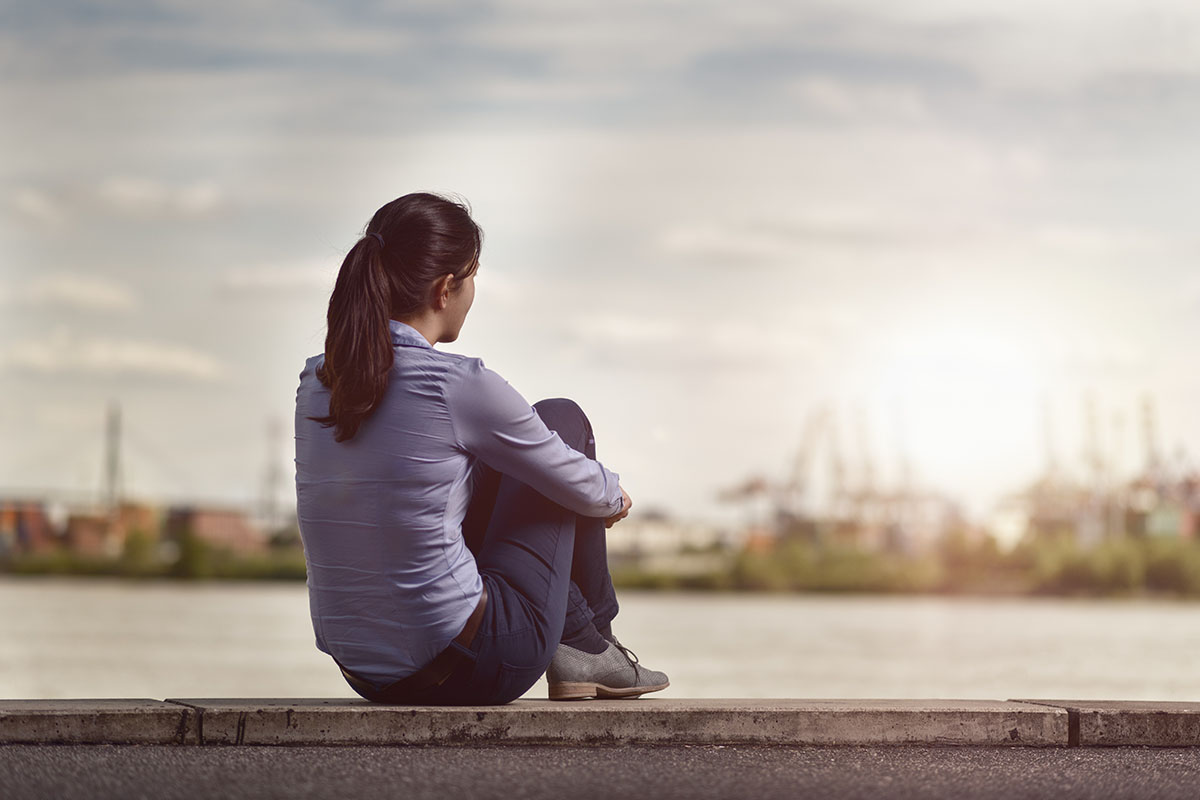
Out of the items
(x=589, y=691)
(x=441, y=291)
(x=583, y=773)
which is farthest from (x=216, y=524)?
(x=583, y=773)

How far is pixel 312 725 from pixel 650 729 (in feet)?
2.10

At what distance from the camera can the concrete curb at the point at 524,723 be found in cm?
280

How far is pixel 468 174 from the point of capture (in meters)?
63.5

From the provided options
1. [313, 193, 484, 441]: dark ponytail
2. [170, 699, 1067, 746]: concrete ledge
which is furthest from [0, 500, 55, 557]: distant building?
[313, 193, 484, 441]: dark ponytail

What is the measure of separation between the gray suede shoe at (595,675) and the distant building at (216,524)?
62.6 m

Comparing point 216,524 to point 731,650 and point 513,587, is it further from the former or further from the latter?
point 513,587

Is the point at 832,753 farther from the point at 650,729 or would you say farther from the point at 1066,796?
the point at 1066,796

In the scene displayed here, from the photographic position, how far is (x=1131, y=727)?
3.10 meters

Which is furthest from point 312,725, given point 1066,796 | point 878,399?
point 878,399

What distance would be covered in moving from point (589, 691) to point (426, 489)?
0.65 meters

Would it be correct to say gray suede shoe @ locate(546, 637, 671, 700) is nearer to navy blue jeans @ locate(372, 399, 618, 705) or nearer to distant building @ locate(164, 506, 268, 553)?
navy blue jeans @ locate(372, 399, 618, 705)

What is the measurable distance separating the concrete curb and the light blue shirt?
15cm

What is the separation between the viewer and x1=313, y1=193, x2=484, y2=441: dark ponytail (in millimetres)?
2666

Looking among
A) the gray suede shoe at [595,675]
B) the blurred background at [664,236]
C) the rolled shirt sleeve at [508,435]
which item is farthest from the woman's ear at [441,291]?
the blurred background at [664,236]
